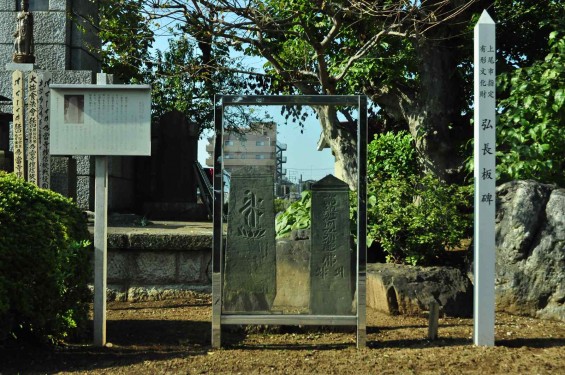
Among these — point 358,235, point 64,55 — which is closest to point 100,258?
point 358,235

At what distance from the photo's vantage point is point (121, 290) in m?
7.42

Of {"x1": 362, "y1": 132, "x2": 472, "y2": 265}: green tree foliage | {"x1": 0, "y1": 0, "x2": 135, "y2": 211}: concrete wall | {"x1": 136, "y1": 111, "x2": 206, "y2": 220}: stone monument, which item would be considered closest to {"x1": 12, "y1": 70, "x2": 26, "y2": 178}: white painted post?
{"x1": 0, "y1": 0, "x2": 135, "y2": 211}: concrete wall

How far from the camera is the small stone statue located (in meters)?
8.20

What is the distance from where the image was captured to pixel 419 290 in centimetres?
666

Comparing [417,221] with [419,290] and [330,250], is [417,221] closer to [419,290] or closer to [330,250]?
[419,290]

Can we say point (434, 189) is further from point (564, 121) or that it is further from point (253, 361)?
point (253, 361)

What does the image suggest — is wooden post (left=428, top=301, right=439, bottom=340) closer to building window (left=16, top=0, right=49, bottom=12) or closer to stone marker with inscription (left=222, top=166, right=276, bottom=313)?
stone marker with inscription (left=222, top=166, right=276, bottom=313)

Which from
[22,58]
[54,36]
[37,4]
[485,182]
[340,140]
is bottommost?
[485,182]

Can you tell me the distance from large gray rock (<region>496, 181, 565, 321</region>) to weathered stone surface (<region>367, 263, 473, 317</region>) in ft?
1.25

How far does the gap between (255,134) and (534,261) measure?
324cm

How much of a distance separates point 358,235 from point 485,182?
109 cm

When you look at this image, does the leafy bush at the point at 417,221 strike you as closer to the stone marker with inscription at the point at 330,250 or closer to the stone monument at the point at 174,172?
the stone marker with inscription at the point at 330,250

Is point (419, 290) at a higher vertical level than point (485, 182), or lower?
lower

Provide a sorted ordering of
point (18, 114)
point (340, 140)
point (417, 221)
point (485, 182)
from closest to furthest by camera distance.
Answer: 1. point (485, 182)
2. point (417, 221)
3. point (18, 114)
4. point (340, 140)
